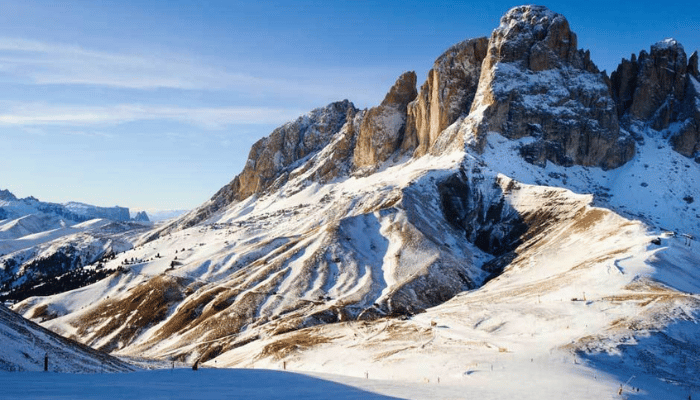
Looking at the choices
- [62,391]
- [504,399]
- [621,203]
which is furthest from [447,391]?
[621,203]

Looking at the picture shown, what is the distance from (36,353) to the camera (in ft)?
121

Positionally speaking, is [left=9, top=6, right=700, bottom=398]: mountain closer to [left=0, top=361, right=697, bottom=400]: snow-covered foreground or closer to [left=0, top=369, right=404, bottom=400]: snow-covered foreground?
[left=0, top=361, right=697, bottom=400]: snow-covered foreground

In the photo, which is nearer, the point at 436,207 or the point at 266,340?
the point at 266,340

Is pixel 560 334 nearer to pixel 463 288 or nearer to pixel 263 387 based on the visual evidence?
pixel 263 387

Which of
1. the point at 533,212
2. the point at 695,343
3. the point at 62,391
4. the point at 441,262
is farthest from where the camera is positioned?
the point at 533,212

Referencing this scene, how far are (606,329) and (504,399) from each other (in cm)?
3875

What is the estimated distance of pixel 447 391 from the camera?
2669cm

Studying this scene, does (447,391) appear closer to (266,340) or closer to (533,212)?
(266,340)

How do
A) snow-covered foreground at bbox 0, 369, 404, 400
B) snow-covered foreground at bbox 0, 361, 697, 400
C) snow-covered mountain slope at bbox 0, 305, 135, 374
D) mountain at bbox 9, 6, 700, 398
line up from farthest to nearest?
mountain at bbox 9, 6, 700, 398 < snow-covered mountain slope at bbox 0, 305, 135, 374 < snow-covered foreground at bbox 0, 361, 697, 400 < snow-covered foreground at bbox 0, 369, 404, 400

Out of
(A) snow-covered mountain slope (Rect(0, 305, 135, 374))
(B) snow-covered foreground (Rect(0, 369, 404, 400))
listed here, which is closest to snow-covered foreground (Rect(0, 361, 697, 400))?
(B) snow-covered foreground (Rect(0, 369, 404, 400))

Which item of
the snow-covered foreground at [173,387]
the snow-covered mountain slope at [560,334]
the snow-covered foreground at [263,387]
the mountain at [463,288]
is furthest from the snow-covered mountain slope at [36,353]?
the mountain at [463,288]

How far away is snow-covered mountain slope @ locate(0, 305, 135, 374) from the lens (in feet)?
108

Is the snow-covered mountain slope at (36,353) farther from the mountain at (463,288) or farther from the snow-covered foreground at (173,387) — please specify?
the mountain at (463,288)

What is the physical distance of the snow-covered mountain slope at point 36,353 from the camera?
3300 centimetres
